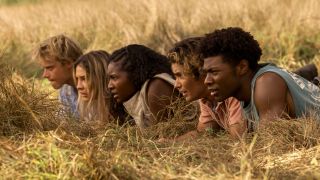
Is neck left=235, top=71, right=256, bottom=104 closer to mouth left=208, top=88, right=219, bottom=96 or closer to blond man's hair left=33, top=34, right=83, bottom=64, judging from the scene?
mouth left=208, top=88, right=219, bottom=96

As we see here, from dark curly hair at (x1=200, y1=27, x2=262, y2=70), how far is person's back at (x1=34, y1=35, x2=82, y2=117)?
2.12m

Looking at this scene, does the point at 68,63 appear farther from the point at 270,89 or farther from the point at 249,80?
the point at 270,89

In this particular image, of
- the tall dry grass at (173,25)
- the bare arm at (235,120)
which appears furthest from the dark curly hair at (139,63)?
the tall dry grass at (173,25)

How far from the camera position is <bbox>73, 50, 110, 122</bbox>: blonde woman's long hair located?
671 cm

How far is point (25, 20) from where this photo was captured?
1238 centimetres

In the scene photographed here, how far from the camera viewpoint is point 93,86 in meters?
6.79

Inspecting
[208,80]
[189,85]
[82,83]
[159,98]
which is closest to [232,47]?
[208,80]

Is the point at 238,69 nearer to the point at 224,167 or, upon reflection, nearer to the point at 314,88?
the point at 314,88

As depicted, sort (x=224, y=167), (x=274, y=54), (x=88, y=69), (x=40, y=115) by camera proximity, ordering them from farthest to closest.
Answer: (x=274, y=54), (x=88, y=69), (x=40, y=115), (x=224, y=167)

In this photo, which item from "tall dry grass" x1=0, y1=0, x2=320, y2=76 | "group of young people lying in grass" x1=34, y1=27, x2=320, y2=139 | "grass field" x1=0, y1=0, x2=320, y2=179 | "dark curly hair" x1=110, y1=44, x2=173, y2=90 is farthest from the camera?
"tall dry grass" x1=0, y1=0, x2=320, y2=76

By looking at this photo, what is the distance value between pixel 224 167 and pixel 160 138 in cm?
144

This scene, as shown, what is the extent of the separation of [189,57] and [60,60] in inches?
70.5

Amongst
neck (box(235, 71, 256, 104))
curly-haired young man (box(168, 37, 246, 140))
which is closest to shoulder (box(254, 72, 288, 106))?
neck (box(235, 71, 256, 104))

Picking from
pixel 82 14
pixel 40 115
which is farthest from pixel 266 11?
pixel 40 115
